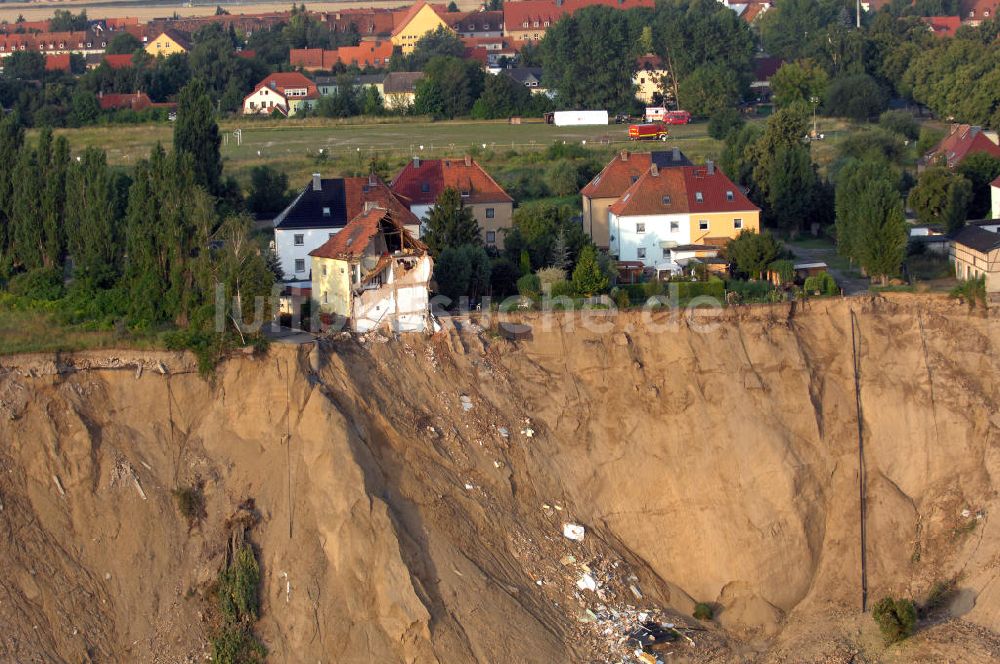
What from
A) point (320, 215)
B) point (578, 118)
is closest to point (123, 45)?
point (578, 118)

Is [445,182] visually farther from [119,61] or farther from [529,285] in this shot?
[119,61]

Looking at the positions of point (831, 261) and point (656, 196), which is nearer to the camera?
point (831, 261)

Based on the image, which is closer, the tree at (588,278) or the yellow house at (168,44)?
the tree at (588,278)

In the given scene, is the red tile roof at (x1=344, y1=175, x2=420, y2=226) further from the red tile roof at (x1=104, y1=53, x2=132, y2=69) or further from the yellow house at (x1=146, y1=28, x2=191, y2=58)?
the yellow house at (x1=146, y1=28, x2=191, y2=58)

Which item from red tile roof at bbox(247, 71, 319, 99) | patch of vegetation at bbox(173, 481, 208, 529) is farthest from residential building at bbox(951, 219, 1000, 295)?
red tile roof at bbox(247, 71, 319, 99)

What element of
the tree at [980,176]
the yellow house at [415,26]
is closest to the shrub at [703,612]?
the tree at [980,176]

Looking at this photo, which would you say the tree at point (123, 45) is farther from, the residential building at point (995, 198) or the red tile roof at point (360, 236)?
the red tile roof at point (360, 236)
